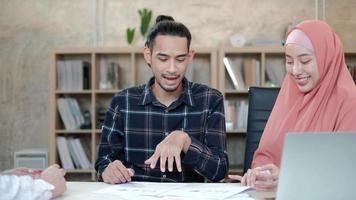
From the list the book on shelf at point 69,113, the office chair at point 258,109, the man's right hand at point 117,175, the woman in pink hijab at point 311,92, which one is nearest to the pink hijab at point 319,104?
the woman in pink hijab at point 311,92

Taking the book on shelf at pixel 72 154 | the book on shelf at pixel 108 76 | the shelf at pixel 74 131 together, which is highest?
the book on shelf at pixel 108 76

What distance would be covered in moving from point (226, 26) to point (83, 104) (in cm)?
134

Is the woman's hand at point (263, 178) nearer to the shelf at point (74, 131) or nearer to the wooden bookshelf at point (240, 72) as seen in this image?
the wooden bookshelf at point (240, 72)

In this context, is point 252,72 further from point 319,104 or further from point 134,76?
point 319,104

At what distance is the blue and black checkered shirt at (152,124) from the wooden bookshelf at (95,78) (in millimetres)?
1641

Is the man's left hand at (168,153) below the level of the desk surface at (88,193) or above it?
above

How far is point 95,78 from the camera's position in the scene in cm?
361

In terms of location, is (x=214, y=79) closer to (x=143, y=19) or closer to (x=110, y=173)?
(x=143, y=19)

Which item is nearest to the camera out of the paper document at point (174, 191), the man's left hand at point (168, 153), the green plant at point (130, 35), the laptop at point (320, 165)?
the laptop at point (320, 165)

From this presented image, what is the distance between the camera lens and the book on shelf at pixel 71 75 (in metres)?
3.61

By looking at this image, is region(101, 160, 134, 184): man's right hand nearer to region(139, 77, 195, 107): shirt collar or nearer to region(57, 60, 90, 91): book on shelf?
region(139, 77, 195, 107): shirt collar

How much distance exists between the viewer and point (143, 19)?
3699mm

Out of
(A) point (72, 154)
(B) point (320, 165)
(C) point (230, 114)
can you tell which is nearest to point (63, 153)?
(A) point (72, 154)

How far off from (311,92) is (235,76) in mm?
1834
